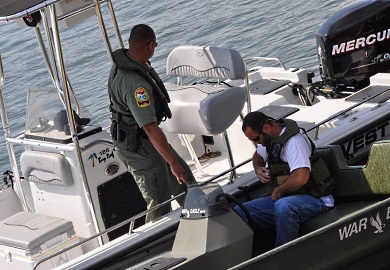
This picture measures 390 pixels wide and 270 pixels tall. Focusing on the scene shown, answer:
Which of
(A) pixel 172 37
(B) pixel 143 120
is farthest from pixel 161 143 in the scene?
(A) pixel 172 37

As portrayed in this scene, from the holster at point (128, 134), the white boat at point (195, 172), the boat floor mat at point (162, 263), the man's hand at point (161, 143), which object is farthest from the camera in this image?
the holster at point (128, 134)

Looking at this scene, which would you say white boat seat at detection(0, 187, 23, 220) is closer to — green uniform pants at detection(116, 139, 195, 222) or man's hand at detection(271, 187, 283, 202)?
green uniform pants at detection(116, 139, 195, 222)

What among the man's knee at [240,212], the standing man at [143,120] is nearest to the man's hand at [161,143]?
the standing man at [143,120]

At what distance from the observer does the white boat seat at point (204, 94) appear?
528 centimetres

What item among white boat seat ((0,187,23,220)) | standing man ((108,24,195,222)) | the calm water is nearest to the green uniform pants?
standing man ((108,24,195,222))

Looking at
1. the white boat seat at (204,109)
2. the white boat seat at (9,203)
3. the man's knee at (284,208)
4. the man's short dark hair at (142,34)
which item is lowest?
the white boat seat at (9,203)

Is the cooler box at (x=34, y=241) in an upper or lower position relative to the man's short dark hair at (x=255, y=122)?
lower

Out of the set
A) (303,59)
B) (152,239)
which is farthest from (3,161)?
(152,239)

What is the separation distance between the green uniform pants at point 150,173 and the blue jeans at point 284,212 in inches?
16.4

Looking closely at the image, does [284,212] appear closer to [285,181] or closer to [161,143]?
[285,181]

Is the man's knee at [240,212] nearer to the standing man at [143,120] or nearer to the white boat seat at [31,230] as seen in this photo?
the standing man at [143,120]

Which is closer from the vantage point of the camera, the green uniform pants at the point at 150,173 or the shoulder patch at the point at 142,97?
the shoulder patch at the point at 142,97

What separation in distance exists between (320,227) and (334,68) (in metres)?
1.97

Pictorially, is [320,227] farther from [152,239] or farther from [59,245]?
[59,245]
